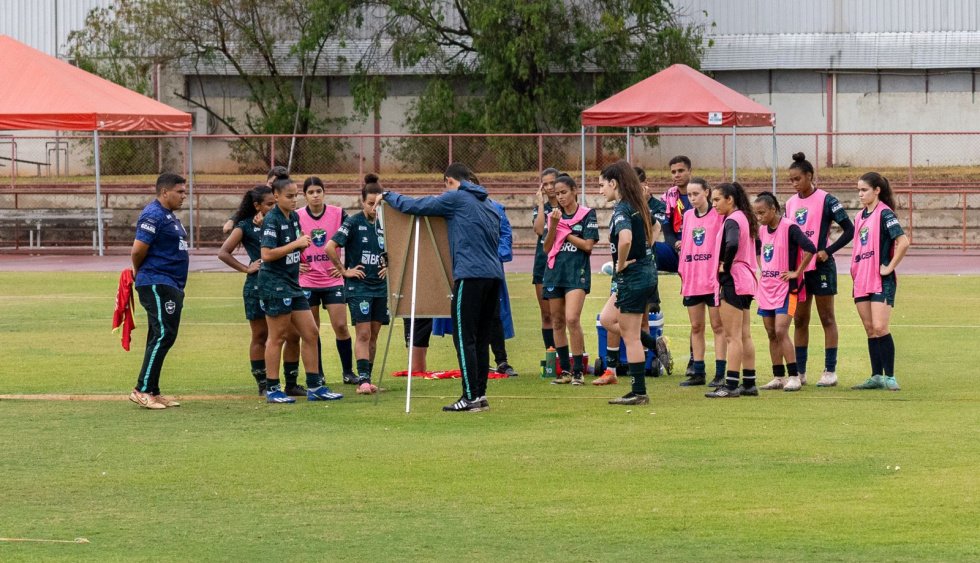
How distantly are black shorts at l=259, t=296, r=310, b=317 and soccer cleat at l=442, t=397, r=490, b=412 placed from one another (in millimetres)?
1550

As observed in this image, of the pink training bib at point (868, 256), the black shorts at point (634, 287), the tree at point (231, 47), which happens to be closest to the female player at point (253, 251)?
the black shorts at point (634, 287)

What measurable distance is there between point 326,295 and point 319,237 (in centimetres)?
54

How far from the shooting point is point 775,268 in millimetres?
12688

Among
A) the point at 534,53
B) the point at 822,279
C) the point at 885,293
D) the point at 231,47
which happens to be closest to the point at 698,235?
the point at 822,279

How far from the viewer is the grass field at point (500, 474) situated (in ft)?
23.6

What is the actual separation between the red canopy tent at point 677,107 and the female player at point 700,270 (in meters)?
19.8

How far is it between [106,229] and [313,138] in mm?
5954

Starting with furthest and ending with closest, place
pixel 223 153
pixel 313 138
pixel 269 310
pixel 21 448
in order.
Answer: pixel 223 153 → pixel 313 138 → pixel 269 310 → pixel 21 448

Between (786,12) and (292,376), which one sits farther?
(786,12)

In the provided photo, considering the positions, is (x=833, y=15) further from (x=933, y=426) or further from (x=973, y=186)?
(x=933, y=426)

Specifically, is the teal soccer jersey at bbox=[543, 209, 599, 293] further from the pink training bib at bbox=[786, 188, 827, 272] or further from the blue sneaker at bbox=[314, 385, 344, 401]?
the blue sneaker at bbox=[314, 385, 344, 401]

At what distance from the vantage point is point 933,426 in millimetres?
10375

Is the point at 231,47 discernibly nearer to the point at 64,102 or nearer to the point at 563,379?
the point at 64,102

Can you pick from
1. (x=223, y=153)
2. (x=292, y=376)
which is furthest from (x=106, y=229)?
(x=292, y=376)
